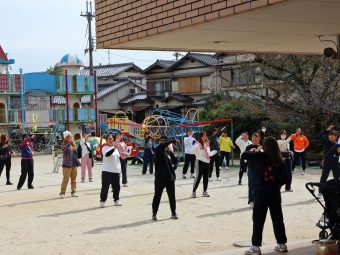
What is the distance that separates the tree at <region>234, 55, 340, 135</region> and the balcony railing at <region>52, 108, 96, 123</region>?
1903 cm

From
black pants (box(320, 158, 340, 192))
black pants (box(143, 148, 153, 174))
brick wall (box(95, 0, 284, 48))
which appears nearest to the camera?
brick wall (box(95, 0, 284, 48))

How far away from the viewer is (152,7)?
7.93 metres

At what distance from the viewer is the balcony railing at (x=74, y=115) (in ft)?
139

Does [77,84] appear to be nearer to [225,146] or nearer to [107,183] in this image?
[225,146]

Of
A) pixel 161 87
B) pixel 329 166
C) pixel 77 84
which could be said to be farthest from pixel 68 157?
pixel 161 87

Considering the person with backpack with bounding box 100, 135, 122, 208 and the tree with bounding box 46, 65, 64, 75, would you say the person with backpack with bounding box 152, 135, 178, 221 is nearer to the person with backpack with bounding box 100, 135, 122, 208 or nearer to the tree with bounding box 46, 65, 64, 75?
the person with backpack with bounding box 100, 135, 122, 208

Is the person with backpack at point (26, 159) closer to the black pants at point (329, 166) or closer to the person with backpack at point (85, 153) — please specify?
the person with backpack at point (85, 153)

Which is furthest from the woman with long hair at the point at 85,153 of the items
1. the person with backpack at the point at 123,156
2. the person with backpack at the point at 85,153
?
the person with backpack at the point at 123,156

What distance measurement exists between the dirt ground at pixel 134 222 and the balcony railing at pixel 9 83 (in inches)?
1045

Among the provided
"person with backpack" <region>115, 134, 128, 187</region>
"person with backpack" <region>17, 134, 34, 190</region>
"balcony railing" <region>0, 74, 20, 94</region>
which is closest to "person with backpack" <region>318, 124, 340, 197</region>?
"person with backpack" <region>115, 134, 128, 187</region>

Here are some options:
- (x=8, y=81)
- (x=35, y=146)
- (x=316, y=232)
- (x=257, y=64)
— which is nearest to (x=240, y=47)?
(x=316, y=232)

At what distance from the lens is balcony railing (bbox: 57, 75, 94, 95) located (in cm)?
4344

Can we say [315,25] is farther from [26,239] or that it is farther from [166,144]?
[26,239]

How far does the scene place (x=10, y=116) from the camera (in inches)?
1630
